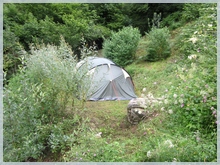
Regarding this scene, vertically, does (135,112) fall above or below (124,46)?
below

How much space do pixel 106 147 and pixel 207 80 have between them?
1.66m

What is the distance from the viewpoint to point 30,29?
1174 cm

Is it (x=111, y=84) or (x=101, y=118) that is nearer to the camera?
(x=101, y=118)

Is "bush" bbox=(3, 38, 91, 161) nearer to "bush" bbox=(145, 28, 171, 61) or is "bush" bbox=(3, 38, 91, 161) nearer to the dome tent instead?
the dome tent

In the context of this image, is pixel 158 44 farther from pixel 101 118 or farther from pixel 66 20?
pixel 66 20

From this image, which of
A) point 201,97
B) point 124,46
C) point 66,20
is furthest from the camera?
point 66,20

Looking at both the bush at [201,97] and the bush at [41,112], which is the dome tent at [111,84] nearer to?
the bush at [41,112]

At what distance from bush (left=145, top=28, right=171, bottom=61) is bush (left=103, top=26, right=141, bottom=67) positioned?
94cm

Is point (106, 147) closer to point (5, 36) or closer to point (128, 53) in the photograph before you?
point (128, 53)

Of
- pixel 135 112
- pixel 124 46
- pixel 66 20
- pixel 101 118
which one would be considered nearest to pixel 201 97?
pixel 135 112

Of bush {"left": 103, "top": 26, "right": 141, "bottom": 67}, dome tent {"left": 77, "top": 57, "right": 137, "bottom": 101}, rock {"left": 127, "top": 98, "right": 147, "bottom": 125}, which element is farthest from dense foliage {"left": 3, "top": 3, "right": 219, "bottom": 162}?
bush {"left": 103, "top": 26, "right": 141, "bottom": 67}

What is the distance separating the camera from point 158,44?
9023mm

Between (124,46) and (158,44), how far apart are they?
1653 millimetres

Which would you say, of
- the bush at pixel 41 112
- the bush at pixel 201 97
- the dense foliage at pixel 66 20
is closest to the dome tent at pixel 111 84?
the bush at pixel 41 112
